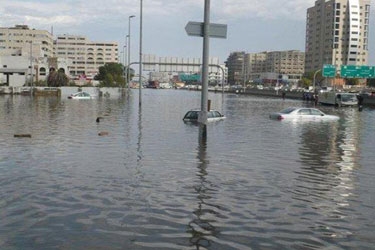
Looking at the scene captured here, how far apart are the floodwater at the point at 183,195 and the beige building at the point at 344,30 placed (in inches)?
6559

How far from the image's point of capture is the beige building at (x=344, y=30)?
174 meters

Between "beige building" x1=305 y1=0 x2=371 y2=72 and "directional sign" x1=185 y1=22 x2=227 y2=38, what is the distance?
163725 millimetres

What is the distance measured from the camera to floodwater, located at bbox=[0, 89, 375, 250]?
7.25 meters

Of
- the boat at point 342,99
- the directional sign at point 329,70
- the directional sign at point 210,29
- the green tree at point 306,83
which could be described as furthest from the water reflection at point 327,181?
the green tree at point 306,83

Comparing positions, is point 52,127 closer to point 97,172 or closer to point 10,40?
point 97,172

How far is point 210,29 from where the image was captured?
17.9 metres

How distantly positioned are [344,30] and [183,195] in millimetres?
182627

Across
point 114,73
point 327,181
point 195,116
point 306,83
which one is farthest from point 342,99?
point 306,83

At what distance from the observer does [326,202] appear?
9695 mm

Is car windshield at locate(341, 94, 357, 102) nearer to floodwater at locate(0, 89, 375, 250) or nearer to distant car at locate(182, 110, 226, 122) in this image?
distant car at locate(182, 110, 226, 122)

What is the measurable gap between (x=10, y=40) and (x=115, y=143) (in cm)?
19193

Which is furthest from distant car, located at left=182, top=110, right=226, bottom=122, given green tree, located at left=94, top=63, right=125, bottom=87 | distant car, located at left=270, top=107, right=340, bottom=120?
green tree, located at left=94, top=63, right=125, bottom=87

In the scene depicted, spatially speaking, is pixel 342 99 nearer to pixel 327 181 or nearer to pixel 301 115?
pixel 301 115

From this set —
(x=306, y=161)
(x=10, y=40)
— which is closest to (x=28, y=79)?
(x=10, y=40)
